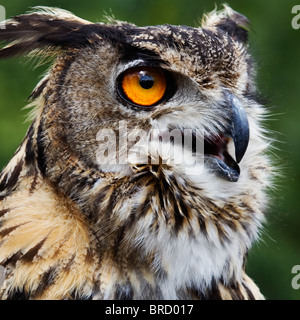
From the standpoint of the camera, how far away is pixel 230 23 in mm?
2307

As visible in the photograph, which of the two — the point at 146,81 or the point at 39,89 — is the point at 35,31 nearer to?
the point at 39,89

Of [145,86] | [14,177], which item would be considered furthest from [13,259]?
[145,86]

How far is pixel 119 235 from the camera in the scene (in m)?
1.74

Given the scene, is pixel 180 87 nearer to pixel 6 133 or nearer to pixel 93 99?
pixel 93 99

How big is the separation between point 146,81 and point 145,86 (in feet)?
0.05

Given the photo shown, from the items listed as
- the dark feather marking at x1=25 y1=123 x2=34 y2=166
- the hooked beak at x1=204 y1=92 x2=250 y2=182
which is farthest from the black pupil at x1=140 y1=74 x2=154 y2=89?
the dark feather marking at x1=25 y1=123 x2=34 y2=166

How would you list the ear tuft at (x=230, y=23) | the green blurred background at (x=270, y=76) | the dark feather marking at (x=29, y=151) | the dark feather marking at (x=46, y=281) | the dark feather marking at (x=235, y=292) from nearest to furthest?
the dark feather marking at (x=46, y=281) < the dark feather marking at (x=29, y=151) < the dark feather marking at (x=235, y=292) < the ear tuft at (x=230, y=23) < the green blurred background at (x=270, y=76)

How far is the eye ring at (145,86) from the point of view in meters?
1.75

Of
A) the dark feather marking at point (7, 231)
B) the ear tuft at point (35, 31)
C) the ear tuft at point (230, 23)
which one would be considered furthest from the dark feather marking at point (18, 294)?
the ear tuft at point (230, 23)

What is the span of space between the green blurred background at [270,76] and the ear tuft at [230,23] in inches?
40.3

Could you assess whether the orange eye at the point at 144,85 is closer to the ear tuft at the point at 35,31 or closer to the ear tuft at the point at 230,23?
the ear tuft at the point at 35,31

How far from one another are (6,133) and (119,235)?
5.96ft

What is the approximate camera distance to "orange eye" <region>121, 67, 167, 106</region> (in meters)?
1.75

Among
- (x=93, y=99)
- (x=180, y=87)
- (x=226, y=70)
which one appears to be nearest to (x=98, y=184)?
(x=93, y=99)
